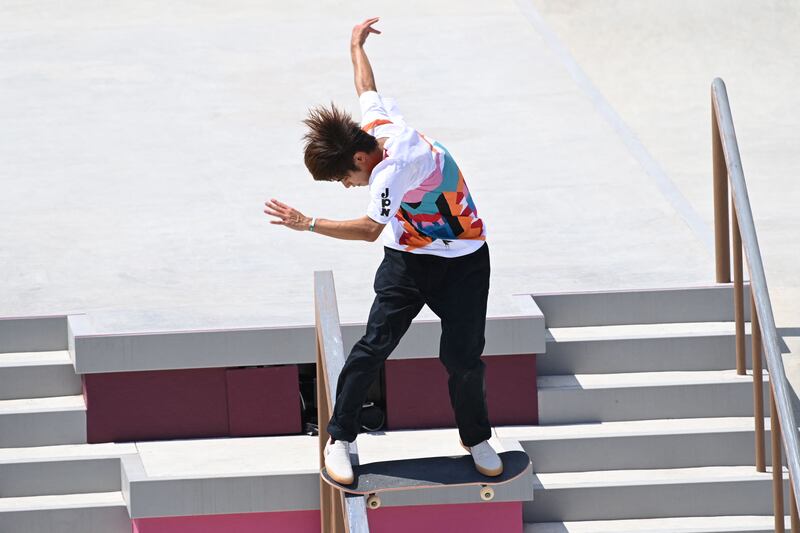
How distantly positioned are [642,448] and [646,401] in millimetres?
284

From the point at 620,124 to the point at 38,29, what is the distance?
210 inches

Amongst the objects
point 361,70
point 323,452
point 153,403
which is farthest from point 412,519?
point 361,70

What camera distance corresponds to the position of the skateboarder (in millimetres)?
4258

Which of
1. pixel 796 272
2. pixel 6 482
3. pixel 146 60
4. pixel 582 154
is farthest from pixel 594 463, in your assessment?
pixel 146 60

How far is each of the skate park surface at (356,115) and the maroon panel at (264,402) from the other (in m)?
0.26

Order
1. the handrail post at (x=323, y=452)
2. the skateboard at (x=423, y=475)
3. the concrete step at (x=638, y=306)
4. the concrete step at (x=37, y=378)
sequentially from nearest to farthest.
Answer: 1. the skateboard at (x=423, y=475)
2. the handrail post at (x=323, y=452)
3. the concrete step at (x=37, y=378)
4. the concrete step at (x=638, y=306)

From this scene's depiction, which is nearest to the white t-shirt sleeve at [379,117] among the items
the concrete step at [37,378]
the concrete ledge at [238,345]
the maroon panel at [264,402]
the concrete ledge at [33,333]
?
the concrete ledge at [238,345]

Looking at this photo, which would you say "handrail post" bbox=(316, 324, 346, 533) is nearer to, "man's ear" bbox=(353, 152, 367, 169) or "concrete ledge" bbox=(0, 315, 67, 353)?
"man's ear" bbox=(353, 152, 367, 169)

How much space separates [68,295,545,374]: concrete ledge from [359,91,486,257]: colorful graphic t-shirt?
6.20 feet

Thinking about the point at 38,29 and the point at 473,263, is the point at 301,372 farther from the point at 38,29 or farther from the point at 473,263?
the point at 38,29

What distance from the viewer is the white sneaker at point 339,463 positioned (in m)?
4.40

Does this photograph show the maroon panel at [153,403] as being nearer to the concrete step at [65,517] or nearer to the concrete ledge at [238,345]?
the concrete ledge at [238,345]

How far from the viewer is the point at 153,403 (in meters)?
6.48

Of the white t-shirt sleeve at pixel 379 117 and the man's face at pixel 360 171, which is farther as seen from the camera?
the white t-shirt sleeve at pixel 379 117
